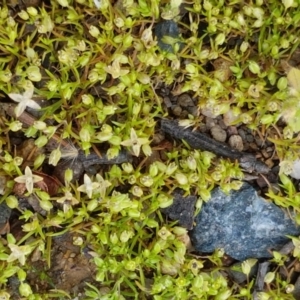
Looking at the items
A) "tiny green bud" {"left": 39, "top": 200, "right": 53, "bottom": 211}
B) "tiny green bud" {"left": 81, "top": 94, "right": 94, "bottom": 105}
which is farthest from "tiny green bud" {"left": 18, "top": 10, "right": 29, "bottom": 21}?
"tiny green bud" {"left": 39, "top": 200, "right": 53, "bottom": 211}

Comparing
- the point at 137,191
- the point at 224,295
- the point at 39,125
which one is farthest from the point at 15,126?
the point at 224,295

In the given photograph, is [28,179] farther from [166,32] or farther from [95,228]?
[166,32]

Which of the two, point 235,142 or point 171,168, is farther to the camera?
point 235,142

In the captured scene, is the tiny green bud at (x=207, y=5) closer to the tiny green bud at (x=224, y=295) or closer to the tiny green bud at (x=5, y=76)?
the tiny green bud at (x=5, y=76)

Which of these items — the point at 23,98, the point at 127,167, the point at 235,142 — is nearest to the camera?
the point at 23,98

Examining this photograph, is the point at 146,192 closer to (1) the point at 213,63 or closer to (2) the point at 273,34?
(1) the point at 213,63

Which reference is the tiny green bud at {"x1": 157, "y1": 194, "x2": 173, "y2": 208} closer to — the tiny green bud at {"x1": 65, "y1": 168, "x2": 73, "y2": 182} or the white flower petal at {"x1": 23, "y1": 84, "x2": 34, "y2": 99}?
the tiny green bud at {"x1": 65, "y1": 168, "x2": 73, "y2": 182}
